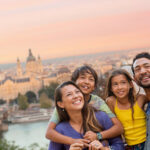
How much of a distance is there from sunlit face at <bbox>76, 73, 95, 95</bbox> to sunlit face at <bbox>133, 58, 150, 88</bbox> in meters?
0.17

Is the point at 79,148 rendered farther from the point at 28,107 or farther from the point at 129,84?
the point at 28,107

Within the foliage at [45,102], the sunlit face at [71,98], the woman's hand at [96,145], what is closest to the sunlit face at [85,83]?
the sunlit face at [71,98]

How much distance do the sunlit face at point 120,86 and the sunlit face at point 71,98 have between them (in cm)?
16

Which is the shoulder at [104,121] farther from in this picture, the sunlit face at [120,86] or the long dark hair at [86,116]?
the sunlit face at [120,86]

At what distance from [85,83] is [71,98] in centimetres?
14

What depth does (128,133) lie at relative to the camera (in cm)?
107

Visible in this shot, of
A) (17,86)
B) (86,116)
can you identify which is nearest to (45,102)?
(17,86)

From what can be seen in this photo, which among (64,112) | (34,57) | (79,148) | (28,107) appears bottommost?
(28,107)

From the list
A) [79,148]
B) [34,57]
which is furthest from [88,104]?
[34,57]

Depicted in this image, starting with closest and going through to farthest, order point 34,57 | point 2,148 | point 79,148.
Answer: point 79,148
point 2,148
point 34,57

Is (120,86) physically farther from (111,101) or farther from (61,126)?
(61,126)

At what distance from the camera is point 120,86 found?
3.65 ft

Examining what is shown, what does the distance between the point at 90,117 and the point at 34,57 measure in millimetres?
38596

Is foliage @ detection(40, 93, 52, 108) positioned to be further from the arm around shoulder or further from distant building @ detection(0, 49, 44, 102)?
the arm around shoulder
